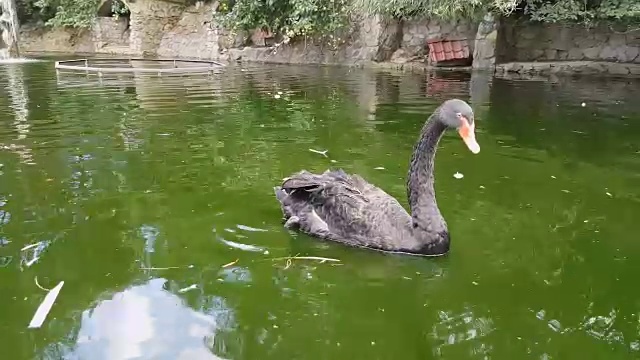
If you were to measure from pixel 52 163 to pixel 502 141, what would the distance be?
14.1ft

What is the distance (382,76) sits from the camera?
14.0 m

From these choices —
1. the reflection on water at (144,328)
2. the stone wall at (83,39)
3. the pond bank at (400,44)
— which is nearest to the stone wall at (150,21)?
the pond bank at (400,44)

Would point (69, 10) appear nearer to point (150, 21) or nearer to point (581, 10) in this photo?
point (150, 21)

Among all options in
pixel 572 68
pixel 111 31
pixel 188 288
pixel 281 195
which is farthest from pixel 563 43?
→ pixel 111 31

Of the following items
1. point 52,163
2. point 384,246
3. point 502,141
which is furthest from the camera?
point 502,141

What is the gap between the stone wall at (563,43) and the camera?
1381 centimetres

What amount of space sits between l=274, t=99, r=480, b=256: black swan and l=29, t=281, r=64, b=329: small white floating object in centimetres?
139

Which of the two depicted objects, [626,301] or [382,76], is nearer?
[626,301]

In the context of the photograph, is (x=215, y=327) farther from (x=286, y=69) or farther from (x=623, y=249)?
(x=286, y=69)

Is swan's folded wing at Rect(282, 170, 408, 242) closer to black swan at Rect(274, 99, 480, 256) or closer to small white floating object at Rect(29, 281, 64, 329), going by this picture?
black swan at Rect(274, 99, 480, 256)

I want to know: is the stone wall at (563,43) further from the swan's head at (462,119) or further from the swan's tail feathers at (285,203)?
the swan's head at (462,119)

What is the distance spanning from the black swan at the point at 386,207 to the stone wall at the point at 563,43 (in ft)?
38.2

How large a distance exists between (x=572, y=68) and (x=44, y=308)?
12.8 m

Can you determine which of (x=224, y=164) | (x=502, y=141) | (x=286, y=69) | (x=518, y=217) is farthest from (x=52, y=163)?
(x=286, y=69)
